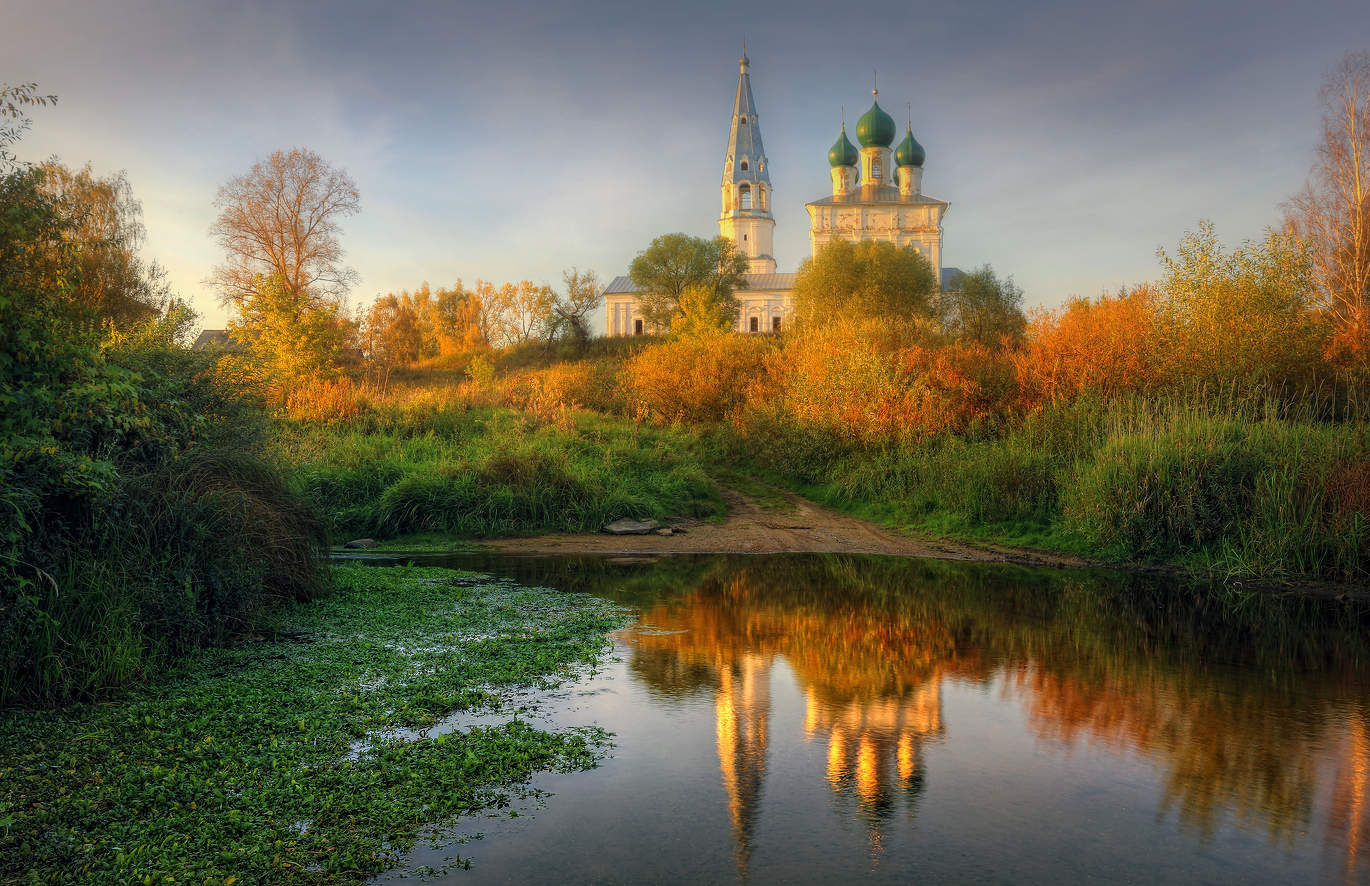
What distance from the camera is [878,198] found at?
88438 mm

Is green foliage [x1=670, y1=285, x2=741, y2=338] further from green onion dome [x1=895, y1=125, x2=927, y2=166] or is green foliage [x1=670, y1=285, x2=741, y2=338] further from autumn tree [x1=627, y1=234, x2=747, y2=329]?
green onion dome [x1=895, y1=125, x2=927, y2=166]

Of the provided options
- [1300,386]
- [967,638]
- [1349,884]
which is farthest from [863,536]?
[1349,884]

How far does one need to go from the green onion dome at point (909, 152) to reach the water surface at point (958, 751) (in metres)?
86.7

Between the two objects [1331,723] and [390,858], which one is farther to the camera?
[1331,723]

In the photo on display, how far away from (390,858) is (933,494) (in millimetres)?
13681

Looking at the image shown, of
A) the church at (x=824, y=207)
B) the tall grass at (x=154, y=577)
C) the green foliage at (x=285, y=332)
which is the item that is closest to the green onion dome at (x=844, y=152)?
the church at (x=824, y=207)

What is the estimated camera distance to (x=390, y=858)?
3.83 m

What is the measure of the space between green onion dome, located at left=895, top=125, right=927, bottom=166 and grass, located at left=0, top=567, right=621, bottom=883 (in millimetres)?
89716

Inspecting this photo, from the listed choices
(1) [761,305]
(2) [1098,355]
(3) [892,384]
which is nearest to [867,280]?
(3) [892,384]

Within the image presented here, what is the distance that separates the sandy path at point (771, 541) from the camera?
1372 centimetres

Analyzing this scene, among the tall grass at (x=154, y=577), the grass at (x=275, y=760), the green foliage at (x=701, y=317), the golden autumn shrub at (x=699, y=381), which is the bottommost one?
the grass at (x=275, y=760)

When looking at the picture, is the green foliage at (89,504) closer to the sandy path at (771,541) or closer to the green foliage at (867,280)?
the sandy path at (771,541)

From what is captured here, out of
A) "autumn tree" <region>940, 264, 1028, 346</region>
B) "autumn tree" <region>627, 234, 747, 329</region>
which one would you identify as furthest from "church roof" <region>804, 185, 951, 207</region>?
"autumn tree" <region>940, 264, 1028, 346</region>

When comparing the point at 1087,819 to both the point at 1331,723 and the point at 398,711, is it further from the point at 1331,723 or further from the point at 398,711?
the point at 398,711
